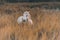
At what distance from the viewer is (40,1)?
43.4 feet

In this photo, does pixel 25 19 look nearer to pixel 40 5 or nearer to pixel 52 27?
pixel 52 27

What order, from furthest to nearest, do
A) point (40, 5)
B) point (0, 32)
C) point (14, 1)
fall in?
point (14, 1)
point (40, 5)
point (0, 32)

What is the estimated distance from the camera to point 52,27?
5.61 metres

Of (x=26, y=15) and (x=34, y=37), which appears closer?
(x=34, y=37)

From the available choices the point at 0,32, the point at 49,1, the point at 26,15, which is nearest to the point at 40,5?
the point at 49,1

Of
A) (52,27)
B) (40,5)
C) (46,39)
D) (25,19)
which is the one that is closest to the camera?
(46,39)

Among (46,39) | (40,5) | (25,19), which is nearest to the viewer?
(46,39)

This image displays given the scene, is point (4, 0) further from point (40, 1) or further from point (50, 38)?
point (50, 38)

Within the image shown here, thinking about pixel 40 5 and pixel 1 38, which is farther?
pixel 40 5

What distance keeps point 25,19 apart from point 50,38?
76.1 inches

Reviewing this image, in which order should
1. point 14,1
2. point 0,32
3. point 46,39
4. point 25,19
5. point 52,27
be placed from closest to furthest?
1. point 46,39
2. point 0,32
3. point 52,27
4. point 25,19
5. point 14,1

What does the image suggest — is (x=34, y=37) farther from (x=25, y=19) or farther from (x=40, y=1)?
(x=40, y=1)

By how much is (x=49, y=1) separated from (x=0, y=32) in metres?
8.47

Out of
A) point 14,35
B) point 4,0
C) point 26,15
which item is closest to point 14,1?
point 4,0
